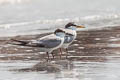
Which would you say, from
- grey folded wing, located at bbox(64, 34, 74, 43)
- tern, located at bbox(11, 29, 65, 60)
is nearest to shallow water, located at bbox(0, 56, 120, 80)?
tern, located at bbox(11, 29, 65, 60)

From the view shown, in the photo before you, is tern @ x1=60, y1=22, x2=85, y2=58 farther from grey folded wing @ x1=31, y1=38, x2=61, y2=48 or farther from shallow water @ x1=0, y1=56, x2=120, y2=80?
shallow water @ x1=0, y1=56, x2=120, y2=80

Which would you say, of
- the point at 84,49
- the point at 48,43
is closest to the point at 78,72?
the point at 48,43

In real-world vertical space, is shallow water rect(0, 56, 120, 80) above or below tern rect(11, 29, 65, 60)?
below

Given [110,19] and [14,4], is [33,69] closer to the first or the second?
[110,19]

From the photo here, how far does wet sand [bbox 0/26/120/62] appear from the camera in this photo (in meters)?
10.2

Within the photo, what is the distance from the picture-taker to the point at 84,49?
1122 cm

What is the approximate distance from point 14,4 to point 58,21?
1147 cm

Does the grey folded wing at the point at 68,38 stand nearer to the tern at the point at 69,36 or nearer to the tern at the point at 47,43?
the tern at the point at 69,36

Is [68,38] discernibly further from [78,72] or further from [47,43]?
[78,72]

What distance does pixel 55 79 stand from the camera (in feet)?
25.8

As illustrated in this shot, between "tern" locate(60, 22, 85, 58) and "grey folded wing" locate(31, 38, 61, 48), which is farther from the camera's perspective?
"tern" locate(60, 22, 85, 58)

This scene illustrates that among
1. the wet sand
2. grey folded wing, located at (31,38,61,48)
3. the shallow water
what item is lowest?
the shallow water

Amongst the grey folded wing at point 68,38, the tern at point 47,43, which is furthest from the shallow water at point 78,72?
the grey folded wing at point 68,38

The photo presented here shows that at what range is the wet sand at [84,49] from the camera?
33.6 ft
